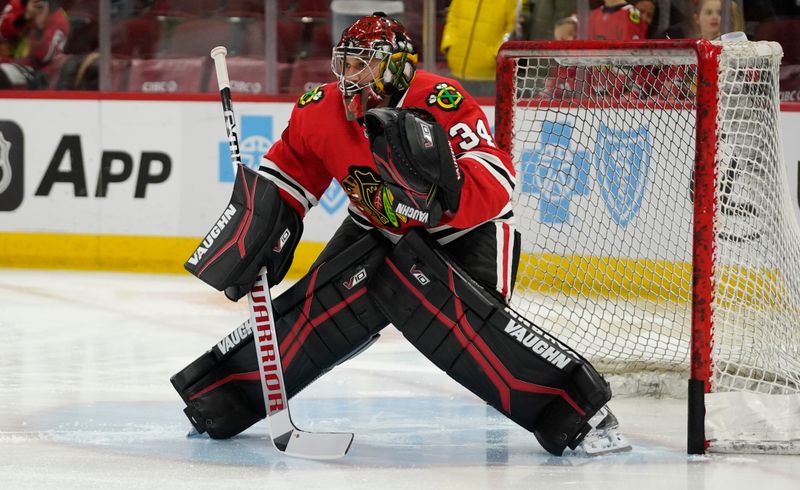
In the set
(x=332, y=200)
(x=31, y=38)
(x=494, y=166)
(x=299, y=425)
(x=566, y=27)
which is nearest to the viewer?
(x=494, y=166)

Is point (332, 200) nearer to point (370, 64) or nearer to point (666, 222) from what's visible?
point (666, 222)

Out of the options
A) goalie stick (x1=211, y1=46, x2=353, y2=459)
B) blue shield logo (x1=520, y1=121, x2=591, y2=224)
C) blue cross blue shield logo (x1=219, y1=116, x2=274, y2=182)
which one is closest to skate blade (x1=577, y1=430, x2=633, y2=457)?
goalie stick (x1=211, y1=46, x2=353, y2=459)

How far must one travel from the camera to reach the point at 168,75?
20.1ft

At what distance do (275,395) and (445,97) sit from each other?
2.38 feet

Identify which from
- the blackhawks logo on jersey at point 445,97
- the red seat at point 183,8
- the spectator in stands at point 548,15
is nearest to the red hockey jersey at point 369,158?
the blackhawks logo on jersey at point 445,97

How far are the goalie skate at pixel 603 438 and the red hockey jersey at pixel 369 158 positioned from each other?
18.7 inches

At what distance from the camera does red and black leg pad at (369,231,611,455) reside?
278cm

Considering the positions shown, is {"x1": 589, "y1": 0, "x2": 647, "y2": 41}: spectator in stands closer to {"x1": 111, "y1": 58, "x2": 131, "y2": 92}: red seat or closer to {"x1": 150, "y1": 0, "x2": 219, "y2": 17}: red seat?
{"x1": 150, "y1": 0, "x2": 219, "y2": 17}: red seat

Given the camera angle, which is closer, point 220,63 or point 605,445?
point 605,445

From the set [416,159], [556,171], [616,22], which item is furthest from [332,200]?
[416,159]

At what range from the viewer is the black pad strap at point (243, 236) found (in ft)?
9.30

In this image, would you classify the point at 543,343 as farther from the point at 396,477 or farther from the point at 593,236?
the point at 593,236

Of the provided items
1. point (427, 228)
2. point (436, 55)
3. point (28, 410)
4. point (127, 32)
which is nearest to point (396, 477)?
point (427, 228)

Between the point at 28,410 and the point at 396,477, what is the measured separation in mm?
1079
